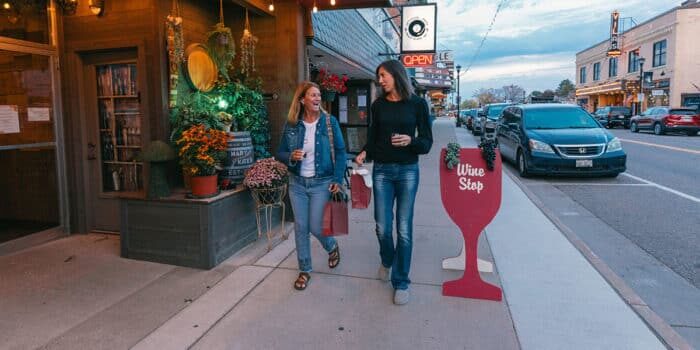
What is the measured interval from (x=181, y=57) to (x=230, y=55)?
75 centimetres

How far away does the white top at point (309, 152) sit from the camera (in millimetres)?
4121

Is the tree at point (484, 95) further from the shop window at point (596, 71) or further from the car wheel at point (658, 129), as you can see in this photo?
the car wheel at point (658, 129)

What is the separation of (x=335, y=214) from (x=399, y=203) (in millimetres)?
613

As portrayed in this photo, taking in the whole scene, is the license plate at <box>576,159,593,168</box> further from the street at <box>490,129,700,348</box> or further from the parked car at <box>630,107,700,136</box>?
the parked car at <box>630,107,700,136</box>

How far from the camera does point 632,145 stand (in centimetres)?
1752

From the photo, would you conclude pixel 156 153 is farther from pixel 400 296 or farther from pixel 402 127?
pixel 400 296

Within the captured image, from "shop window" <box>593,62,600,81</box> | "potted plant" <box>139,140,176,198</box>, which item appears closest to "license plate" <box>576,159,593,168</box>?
"potted plant" <box>139,140,176,198</box>

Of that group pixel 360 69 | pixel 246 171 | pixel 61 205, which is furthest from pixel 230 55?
pixel 360 69

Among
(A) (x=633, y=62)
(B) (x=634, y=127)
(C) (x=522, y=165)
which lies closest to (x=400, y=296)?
(C) (x=522, y=165)

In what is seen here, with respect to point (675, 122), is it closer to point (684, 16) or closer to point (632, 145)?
point (632, 145)

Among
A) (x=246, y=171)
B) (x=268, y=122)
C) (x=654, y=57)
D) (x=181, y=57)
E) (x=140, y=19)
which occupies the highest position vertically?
(x=654, y=57)

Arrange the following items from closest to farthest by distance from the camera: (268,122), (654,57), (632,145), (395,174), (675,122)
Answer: (395,174), (268,122), (632,145), (675,122), (654,57)

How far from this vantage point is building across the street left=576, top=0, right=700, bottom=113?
3391cm

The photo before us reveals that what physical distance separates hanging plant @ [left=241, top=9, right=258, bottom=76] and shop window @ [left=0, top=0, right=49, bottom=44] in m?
2.18
